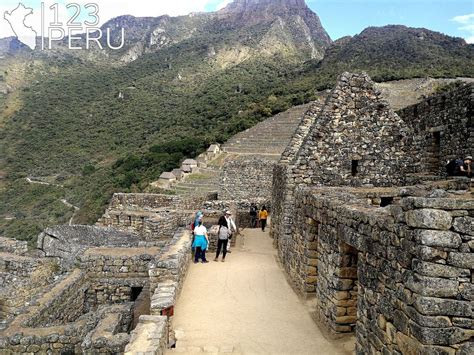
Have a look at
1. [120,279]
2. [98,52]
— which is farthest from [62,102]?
[120,279]

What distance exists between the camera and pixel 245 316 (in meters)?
5.99

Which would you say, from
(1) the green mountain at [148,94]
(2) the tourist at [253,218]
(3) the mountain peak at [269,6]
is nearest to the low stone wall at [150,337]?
(2) the tourist at [253,218]

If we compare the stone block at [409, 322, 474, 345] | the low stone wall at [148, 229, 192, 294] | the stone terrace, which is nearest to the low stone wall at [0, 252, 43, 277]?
the low stone wall at [148, 229, 192, 294]

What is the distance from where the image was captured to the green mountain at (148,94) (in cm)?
3712

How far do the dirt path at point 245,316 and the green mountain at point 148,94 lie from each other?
20489 millimetres

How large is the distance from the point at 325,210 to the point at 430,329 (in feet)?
8.67

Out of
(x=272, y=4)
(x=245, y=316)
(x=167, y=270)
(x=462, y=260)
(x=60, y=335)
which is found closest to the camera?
(x=462, y=260)

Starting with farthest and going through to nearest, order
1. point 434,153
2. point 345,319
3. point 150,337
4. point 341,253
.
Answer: point 434,153 → point 345,319 → point 341,253 → point 150,337

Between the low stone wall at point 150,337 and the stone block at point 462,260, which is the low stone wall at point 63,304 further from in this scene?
the stone block at point 462,260

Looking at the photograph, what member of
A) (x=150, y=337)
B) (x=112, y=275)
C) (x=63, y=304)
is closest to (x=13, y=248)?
(x=112, y=275)

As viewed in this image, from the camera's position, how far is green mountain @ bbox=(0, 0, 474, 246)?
37125mm

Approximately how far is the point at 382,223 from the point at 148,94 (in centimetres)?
6462

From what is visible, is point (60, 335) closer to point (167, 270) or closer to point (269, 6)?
point (167, 270)

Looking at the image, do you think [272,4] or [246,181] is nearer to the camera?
[246,181]
